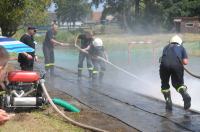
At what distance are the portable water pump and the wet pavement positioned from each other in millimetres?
1683

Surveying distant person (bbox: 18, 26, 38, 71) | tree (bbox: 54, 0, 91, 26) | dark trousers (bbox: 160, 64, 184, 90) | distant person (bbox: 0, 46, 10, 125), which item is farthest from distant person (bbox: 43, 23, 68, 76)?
tree (bbox: 54, 0, 91, 26)

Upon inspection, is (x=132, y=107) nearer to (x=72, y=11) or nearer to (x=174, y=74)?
(x=174, y=74)

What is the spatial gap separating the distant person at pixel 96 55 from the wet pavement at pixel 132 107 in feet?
1.63

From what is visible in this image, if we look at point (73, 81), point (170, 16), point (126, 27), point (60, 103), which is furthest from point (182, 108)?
→ point (126, 27)

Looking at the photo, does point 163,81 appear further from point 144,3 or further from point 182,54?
point 144,3

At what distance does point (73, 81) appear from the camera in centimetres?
1619

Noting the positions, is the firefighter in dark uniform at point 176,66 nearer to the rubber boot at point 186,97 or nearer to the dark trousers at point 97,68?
the rubber boot at point 186,97

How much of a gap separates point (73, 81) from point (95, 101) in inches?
170

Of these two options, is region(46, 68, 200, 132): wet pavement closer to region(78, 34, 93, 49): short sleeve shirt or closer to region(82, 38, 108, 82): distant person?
region(82, 38, 108, 82): distant person

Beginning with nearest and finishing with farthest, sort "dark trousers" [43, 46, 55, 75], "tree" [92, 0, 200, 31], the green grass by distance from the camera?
the green grass
"dark trousers" [43, 46, 55, 75]
"tree" [92, 0, 200, 31]

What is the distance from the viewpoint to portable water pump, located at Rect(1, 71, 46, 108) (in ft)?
30.7

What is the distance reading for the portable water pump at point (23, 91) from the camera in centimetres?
934

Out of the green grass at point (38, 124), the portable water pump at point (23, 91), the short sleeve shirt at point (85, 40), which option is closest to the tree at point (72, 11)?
the short sleeve shirt at point (85, 40)

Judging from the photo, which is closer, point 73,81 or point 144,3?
point 73,81
